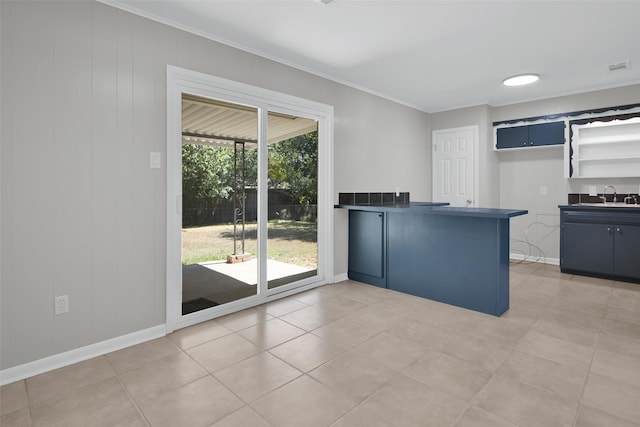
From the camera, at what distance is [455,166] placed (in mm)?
5504

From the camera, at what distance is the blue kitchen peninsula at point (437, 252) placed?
3049 millimetres

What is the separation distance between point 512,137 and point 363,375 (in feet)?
15.1

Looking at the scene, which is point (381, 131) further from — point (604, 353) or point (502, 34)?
point (604, 353)

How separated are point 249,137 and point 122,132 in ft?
3.97

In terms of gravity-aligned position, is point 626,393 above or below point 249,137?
below

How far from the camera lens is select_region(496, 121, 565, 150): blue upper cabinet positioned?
4.77 metres

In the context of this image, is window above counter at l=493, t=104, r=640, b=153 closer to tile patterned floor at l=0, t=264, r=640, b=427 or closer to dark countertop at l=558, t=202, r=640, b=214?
dark countertop at l=558, t=202, r=640, b=214

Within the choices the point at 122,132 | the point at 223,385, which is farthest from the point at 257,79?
the point at 223,385

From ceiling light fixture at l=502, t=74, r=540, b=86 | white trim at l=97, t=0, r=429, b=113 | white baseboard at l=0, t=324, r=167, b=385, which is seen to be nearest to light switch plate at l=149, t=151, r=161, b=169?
white trim at l=97, t=0, r=429, b=113

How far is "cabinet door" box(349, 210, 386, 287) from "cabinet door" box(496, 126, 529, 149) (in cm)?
275

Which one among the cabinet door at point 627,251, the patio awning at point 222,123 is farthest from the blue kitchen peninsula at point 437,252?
the cabinet door at point 627,251

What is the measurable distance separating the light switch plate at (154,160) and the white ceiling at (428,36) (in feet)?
3.41

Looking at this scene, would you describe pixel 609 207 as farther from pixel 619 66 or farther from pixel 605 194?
pixel 619 66

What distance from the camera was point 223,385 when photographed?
1982 mm
